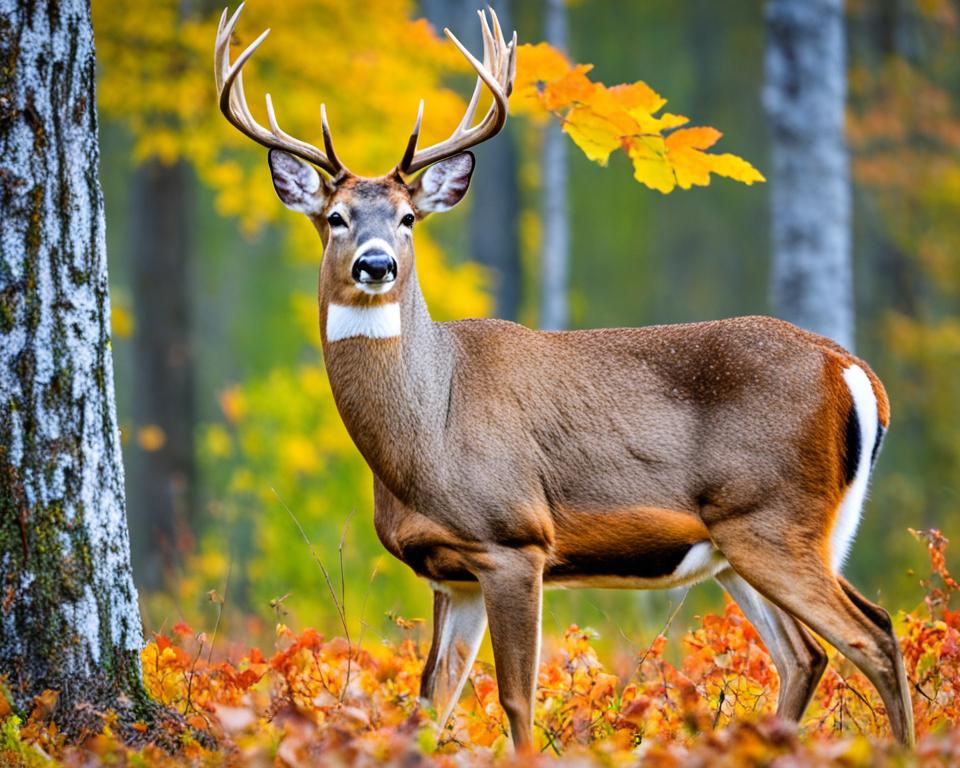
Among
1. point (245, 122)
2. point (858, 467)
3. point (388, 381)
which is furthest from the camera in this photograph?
point (245, 122)

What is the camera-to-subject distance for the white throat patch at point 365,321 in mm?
4996

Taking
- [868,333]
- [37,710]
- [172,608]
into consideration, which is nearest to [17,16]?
[37,710]

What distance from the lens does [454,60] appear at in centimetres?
1176

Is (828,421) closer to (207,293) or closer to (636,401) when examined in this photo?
(636,401)

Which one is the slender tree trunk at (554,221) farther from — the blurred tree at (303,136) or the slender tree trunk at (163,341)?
the slender tree trunk at (163,341)

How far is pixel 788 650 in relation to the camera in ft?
17.3

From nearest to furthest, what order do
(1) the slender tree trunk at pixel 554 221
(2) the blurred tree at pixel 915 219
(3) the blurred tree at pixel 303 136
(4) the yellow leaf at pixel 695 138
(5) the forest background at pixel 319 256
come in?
(4) the yellow leaf at pixel 695 138, (3) the blurred tree at pixel 303 136, (5) the forest background at pixel 319 256, (1) the slender tree trunk at pixel 554 221, (2) the blurred tree at pixel 915 219

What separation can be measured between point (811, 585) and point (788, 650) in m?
0.60

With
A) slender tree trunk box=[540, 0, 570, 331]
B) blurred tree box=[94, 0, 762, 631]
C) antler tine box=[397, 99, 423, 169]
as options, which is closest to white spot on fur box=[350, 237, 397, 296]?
antler tine box=[397, 99, 423, 169]

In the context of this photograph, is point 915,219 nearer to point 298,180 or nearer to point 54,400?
point 298,180

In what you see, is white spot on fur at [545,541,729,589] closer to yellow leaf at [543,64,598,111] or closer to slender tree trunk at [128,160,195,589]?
yellow leaf at [543,64,598,111]

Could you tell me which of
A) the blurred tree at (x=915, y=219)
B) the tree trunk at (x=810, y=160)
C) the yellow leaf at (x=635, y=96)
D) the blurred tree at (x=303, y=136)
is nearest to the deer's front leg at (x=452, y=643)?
the yellow leaf at (x=635, y=96)

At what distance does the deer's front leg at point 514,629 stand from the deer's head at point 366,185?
3.58 ft

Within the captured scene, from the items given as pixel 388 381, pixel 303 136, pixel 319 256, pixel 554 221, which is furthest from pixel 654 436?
pixel 554 221
